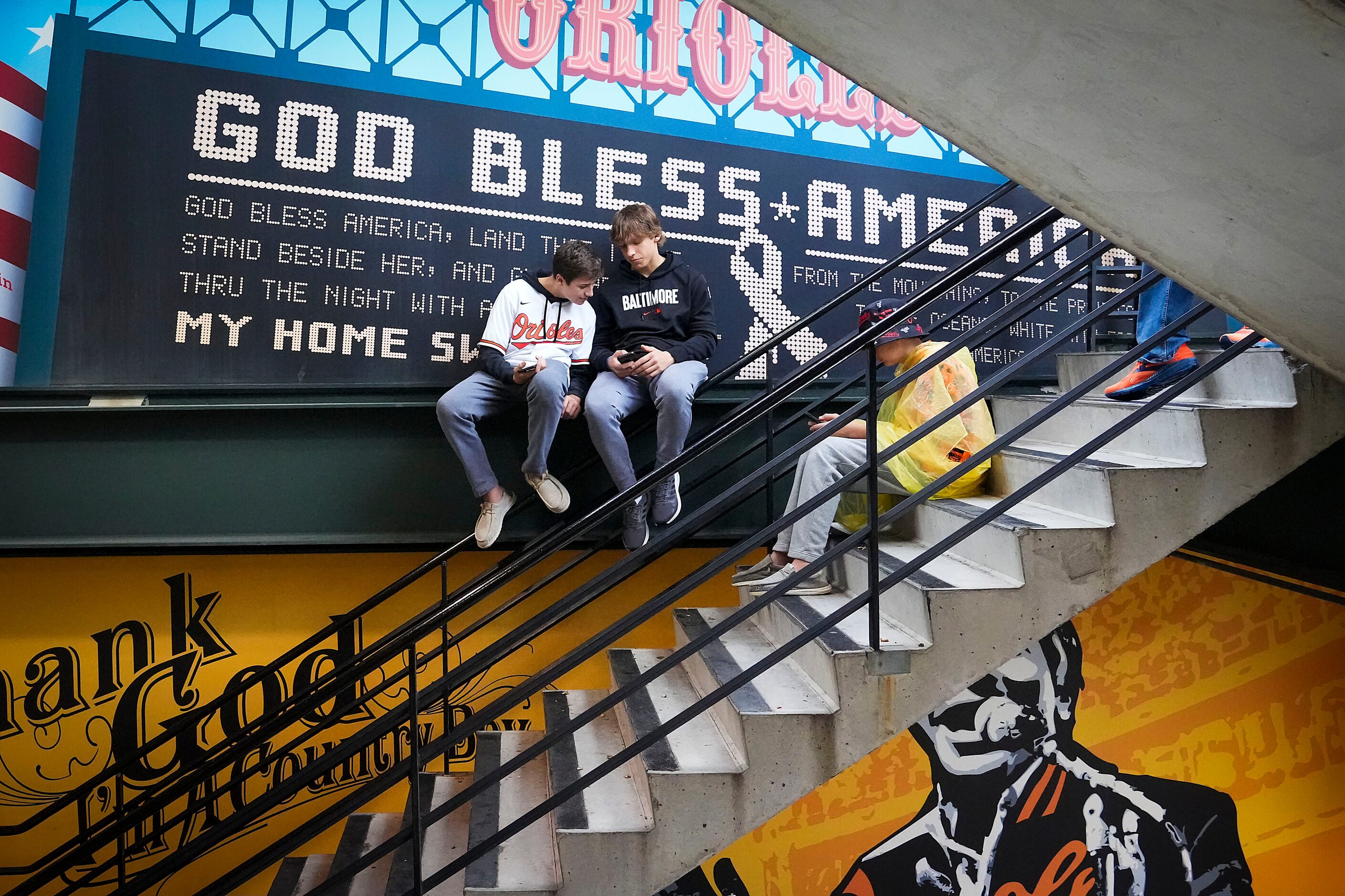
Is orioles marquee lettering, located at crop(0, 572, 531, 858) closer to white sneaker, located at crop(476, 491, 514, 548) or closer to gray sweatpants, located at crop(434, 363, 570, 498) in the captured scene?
white sneaker, located at crop(476, 491, 514, 548)

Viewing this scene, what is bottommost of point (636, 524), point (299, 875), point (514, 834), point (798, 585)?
point (299, 875)

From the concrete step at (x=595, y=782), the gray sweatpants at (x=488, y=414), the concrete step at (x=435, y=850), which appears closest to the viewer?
the concrete step at (x=595, y=782)

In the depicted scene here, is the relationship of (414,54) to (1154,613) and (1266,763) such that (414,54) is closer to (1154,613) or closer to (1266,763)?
(1154,613)

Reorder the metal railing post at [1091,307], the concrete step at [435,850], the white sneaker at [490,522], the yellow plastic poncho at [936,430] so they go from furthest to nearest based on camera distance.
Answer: the metal railing post at [1091,307] < the white sneaker at [490,522] < the yellow plastic poncho at [936,430] < the concrete step at [435,850]

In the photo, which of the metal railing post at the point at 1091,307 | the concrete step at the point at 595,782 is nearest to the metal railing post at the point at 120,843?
the concrete step at the point at 595,782

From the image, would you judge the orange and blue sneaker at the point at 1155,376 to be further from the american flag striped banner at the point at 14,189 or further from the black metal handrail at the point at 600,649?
the american flag striped banner at the point at 14,189

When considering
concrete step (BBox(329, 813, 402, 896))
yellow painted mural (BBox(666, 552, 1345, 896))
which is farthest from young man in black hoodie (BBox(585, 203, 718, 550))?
yellow painted mural (BBox(666, 552, 1345, 896))

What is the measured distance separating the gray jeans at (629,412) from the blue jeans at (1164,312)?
5.29ft

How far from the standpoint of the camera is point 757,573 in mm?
3029

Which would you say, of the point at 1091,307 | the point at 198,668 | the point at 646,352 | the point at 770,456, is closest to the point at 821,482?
the point at 770,456

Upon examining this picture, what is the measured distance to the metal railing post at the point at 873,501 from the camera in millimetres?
1983

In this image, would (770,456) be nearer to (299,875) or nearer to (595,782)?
(595,782)

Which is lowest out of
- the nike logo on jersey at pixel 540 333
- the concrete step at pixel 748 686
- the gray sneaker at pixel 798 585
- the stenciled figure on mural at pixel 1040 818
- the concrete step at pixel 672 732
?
the stenciled figure on mural at pixel 1040 818

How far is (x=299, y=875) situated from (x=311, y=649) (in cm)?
95
